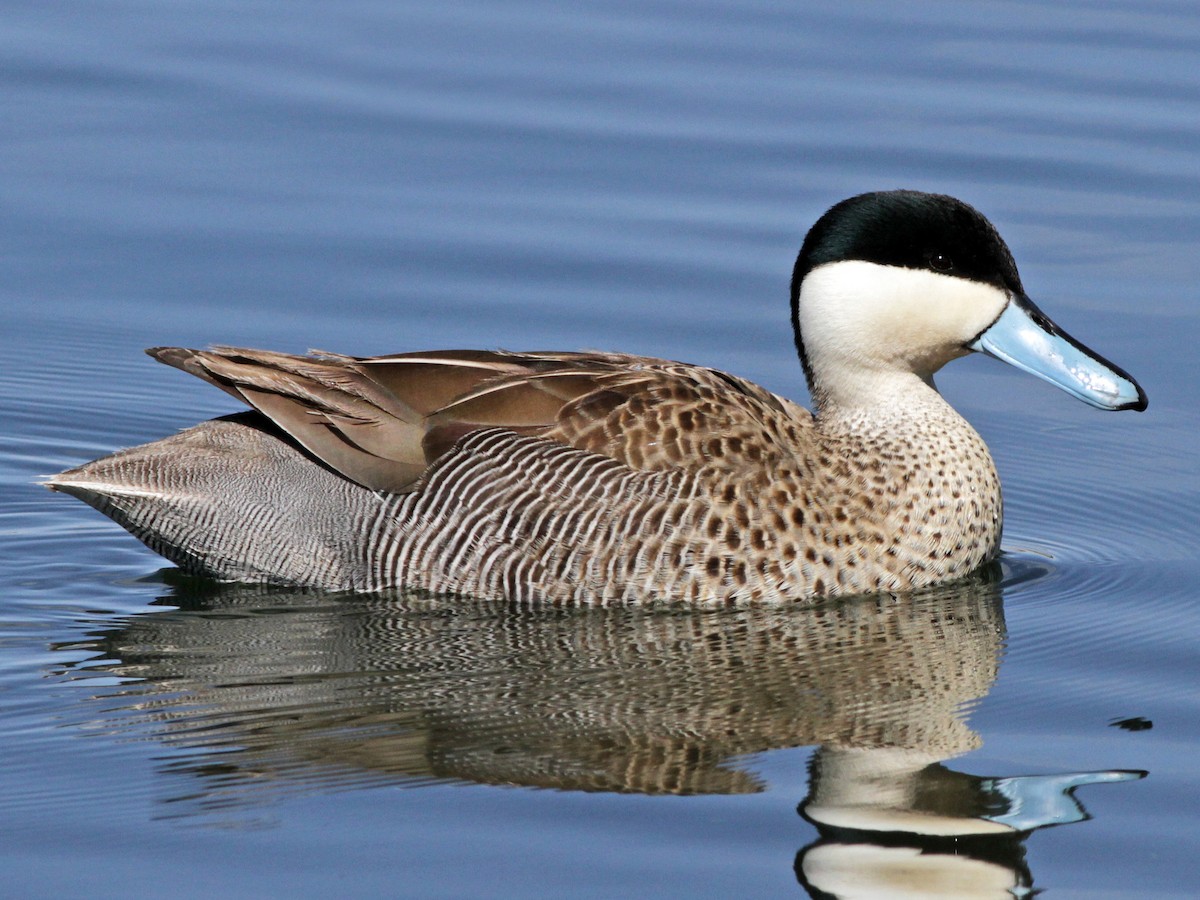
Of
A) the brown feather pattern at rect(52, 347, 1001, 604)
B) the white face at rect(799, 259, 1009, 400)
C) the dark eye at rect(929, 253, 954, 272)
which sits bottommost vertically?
the brown feather pattern at rect(52, 347, 1001, 604)

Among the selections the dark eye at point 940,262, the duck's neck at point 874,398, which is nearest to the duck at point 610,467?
the dark eye at point 940,262

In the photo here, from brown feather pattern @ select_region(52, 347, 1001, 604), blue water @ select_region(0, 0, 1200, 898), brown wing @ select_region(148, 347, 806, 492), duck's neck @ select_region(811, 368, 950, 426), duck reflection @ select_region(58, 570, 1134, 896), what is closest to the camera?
blue water @ select_region(0, 0, 1200, 898)

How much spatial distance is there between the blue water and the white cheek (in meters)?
0.99

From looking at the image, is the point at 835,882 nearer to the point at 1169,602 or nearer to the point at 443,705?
the point at 443,705

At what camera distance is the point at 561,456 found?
27.3 feet

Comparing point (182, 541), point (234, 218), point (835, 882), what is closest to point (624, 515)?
point (182, 541)

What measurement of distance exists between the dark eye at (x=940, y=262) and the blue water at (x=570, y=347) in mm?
1242

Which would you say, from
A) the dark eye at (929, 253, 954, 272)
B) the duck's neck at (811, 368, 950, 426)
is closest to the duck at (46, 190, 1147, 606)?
the dark eye at (929, 253, 954, 272)

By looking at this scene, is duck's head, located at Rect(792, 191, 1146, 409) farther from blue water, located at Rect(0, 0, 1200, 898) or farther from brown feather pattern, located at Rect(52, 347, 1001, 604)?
blue water, located at Rect(0, 0, 1200, 898)

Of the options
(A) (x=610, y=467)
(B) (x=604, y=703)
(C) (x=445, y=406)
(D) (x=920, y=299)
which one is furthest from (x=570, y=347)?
(B) (x=604, y=703)

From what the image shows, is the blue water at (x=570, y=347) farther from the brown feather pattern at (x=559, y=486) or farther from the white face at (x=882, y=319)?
the white face at (x=882, y=319)

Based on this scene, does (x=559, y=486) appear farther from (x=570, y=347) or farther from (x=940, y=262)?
(x=570, y=347)

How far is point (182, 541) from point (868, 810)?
3.23 meters

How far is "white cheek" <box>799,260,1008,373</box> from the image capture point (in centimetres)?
844
